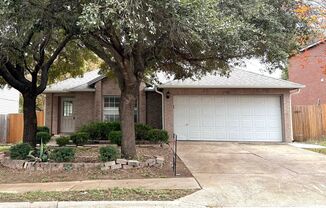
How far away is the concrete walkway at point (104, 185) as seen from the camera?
7.74 m

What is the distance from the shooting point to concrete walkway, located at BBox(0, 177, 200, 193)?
25.4 ft

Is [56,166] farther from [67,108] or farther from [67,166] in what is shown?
[67,108]

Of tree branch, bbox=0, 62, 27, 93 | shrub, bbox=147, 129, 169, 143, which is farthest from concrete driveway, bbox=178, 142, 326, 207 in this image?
tree branch, bbox=0, 62, 27, 93

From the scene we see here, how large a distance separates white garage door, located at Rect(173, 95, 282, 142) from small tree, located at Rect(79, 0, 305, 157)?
202 inches

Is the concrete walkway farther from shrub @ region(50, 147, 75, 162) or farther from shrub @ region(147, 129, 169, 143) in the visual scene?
shrub @ region(147, 129, 169, 143)

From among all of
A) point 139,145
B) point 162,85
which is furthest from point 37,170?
point 162,85

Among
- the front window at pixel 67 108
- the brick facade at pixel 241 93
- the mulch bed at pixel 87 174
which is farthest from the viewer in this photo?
the front window at pixel 67 108

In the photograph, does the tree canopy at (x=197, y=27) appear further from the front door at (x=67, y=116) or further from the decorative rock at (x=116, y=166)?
the front door at (x=67, y=116)

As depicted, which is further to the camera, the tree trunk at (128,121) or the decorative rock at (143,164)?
the tree trunk at (128,121)

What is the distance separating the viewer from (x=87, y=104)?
65.5ft

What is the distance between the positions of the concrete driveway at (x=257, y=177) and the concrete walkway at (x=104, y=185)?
19.7 inches

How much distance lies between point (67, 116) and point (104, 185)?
13.9 m

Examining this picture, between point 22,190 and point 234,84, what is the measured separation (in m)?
13.0

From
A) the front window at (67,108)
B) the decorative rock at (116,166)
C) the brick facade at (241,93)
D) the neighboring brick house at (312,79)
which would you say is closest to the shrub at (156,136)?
the brick facade at (241,93)
